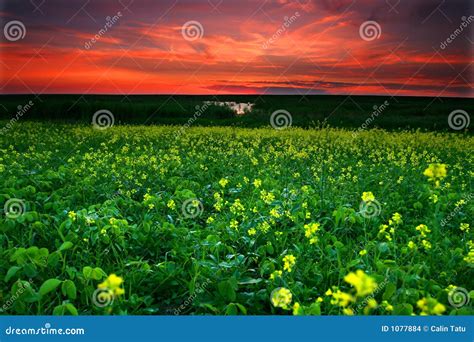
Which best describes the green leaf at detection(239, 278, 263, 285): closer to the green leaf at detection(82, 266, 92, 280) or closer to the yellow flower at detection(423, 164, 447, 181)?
the green leaf at detection(82, 266, 92, 280)

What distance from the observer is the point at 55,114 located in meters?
15.6

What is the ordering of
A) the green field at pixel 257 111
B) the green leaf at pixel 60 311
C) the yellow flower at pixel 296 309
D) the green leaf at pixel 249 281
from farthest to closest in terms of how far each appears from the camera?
the green field at pixel 257 111, the green leaf at pixel 249 281, the green leaf at pixel 60 311, the yellow flower at pixel 296 309

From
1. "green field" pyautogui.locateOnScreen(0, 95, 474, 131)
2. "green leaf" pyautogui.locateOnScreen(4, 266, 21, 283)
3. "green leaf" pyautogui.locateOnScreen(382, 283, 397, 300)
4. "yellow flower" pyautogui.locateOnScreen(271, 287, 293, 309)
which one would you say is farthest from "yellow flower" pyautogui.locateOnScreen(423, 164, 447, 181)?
"green field" pyautogui.locateOnScreen(0, 95, 474, 131)

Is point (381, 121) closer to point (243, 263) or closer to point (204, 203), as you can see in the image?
point (204, 203)

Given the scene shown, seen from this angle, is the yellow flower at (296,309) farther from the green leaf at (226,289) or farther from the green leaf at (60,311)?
the green leaf at (60,311)

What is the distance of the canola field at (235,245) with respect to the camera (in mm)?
3025

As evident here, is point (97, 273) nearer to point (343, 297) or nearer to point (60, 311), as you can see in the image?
point (60, 311)

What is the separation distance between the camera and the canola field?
3.03m

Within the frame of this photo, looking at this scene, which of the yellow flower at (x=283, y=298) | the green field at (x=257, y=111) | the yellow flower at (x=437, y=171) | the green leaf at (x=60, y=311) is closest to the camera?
the yellow flower at (x=283, y=298)

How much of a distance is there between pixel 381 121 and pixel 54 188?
11.3 metres

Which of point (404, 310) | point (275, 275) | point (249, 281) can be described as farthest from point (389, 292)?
point (249, 281)

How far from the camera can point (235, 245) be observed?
4086 millimetres

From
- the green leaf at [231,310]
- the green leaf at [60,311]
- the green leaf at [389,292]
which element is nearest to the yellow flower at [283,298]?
the green leaf at [231,310]

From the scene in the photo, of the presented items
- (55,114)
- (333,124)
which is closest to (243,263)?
(333,124)
